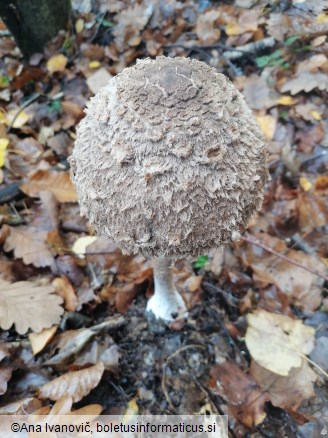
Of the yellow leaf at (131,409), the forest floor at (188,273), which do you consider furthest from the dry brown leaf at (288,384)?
the yellow leaf at (131,409)

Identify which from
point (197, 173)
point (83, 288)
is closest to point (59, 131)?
point (83, 288)

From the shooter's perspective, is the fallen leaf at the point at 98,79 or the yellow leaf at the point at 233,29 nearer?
the fallen leaf at the point at 98,79

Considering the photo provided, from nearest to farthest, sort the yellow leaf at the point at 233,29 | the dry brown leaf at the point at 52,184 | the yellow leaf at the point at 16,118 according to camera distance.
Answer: the dry brown leaf at the point at 52,184 < the yellow leaf at the point at 16,118 < the yellow leaf at the point at 233,29

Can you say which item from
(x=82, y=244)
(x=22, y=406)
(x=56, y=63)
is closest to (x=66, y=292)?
(x=82, y=244)

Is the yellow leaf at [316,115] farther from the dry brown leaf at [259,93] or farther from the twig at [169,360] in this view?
the twig at [169,360]

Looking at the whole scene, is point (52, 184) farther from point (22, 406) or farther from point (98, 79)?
point (22, 406)

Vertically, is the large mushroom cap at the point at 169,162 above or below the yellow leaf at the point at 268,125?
above

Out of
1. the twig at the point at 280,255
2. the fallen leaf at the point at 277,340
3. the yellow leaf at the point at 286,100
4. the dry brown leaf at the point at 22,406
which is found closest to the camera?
the dry brown leaf at the point at 22,406
